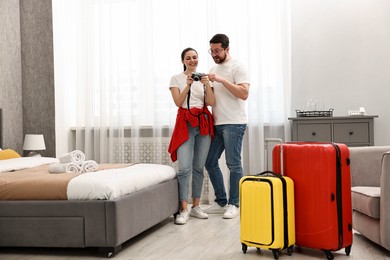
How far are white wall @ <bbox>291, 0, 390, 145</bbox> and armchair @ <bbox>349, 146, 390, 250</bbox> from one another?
161cm

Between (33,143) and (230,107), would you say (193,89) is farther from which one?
(33,143)

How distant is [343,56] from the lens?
500 cm

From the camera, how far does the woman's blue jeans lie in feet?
13.4

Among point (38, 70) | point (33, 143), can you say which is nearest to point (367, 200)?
point (33, 143)

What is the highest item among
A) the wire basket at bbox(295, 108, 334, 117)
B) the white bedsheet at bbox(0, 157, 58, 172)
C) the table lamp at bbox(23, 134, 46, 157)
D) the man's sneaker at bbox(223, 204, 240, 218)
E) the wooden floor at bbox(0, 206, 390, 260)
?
the wire basket at bbox(295, 108, 334, 117)

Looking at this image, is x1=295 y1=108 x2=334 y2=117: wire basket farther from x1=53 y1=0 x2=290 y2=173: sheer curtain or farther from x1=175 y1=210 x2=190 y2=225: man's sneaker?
x1=175 y1=210 x2=190 y2=225: man's sneaker

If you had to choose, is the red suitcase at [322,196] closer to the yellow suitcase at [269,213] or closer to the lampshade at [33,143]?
the yellow suitcase at [269,213]

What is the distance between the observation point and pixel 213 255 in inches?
116

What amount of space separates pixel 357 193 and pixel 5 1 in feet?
13.6

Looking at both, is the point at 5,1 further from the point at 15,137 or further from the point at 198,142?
the point at 198,142

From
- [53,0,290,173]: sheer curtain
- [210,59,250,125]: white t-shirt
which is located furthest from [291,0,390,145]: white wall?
[210,59,250,125]: white t-shirt

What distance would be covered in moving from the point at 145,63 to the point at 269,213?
297 cm

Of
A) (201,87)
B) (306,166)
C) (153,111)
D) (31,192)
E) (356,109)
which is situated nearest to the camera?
(306,166)

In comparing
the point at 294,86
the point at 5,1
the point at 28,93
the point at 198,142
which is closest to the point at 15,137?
the point at 28,93
